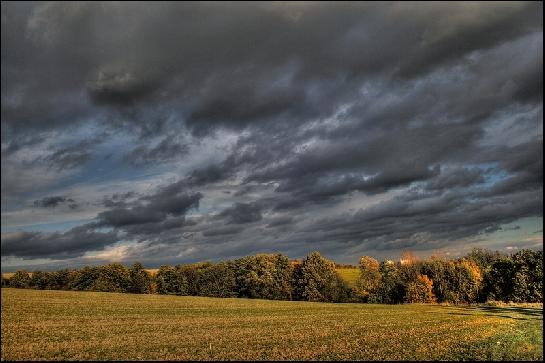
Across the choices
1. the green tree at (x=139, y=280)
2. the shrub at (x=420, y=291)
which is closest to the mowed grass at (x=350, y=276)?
the shrub at (x=420, y=291)

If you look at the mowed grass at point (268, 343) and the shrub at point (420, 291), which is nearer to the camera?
the mowed grass at point (268, 343)

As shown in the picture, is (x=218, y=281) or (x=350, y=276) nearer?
(x=218, y=281)

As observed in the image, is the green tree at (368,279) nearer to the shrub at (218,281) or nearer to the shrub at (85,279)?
the shrub at (218,281)

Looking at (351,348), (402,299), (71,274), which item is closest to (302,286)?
(402,299)

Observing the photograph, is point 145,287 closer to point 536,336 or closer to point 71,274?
point 71,274

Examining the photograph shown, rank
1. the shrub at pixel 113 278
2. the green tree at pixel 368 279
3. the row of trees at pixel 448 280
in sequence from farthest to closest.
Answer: the shrub at pixel 113 278
the green tree at pixel 368 279
the row of trees at pixel 448 280

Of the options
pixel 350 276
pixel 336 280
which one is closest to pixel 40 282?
pixel 336 280

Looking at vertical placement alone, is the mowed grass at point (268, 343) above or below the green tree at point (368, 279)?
above

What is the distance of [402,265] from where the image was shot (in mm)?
124062

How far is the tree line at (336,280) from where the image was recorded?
110m

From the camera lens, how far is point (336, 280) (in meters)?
Answer: 121

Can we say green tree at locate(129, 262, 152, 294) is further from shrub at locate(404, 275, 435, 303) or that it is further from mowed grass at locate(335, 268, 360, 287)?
shrub at locate(404, 275, 435, 303)

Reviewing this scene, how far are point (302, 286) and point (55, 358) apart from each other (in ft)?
337

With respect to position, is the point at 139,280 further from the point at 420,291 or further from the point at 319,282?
the point at 420,291
